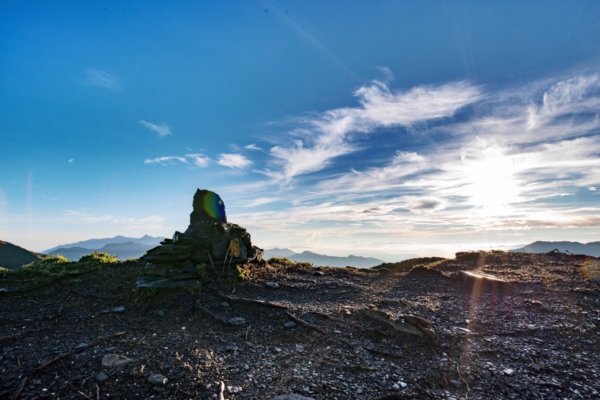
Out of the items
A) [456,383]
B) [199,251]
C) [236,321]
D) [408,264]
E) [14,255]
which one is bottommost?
[14,255]

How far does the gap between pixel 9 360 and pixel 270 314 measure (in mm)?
7796

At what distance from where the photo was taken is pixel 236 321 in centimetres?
1150

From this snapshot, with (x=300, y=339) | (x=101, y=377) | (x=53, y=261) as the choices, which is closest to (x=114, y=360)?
(x=101, y=377)

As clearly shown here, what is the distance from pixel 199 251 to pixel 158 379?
987 cm

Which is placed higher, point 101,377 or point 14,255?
point 101,377

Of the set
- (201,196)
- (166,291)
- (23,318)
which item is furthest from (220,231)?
(23,318)

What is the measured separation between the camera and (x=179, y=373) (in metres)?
7.76

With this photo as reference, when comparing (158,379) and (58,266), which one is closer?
(158,379)

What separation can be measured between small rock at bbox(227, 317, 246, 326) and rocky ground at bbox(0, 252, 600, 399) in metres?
0.18

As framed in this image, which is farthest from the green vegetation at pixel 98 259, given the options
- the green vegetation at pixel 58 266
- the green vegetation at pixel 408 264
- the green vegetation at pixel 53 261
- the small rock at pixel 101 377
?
the green vegetation at pixel 408 264

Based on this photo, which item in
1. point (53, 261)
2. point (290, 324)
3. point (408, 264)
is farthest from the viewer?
point (408, 264)

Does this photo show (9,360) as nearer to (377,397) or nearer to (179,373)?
(179,373)

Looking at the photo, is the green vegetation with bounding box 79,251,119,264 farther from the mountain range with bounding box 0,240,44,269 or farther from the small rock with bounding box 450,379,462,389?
the mountain range with bounding box 0,240,44,269

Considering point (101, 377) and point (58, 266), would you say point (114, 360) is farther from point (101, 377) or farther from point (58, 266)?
point (58, 266)
